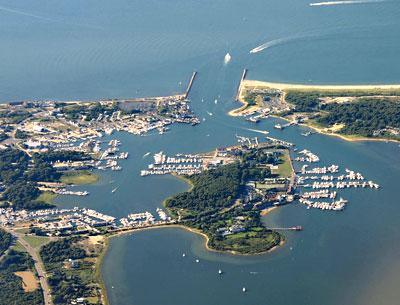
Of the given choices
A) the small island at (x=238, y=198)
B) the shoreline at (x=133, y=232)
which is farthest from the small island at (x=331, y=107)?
the shoreline at (x=133, y=232)

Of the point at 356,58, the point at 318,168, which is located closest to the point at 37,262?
the point at 318,168

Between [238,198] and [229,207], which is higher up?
[238,198]

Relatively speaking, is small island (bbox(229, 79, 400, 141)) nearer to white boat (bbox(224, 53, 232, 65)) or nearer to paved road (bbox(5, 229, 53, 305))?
white boat (bbox(224, 53, 232, 65))

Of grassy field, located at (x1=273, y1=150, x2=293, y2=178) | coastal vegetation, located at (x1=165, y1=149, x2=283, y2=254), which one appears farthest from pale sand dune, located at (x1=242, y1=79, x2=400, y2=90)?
grassy field, located at (x1=273, y1=150, x2=293, y2=178)

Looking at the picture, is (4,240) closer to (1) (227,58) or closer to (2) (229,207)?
(2) (229,207)

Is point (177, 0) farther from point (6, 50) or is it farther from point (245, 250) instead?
point (245, 250)

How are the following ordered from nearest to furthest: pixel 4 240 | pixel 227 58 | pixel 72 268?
1. pixel 72 268
2. pixel 4 240
3. pixel 227 58

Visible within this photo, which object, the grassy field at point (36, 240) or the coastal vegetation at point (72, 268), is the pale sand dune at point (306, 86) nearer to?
the coastal vegetation at point (72, 268)

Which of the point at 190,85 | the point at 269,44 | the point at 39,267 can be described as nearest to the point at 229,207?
the point at 39,267
